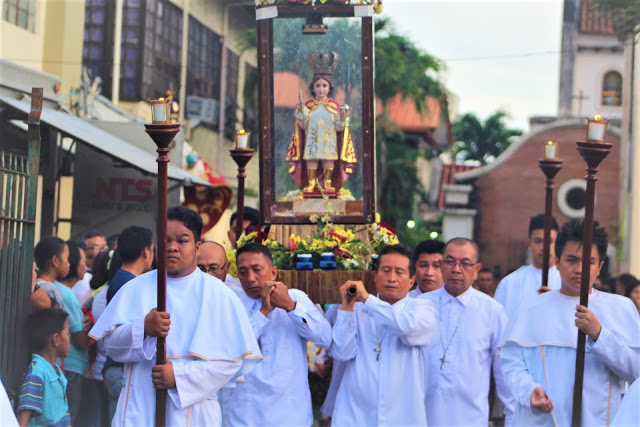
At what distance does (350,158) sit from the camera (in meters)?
9.75

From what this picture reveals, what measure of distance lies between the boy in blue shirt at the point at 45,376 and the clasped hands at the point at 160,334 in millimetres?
1277

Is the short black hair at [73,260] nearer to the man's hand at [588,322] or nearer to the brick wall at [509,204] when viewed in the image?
the man's hand at [588,322]

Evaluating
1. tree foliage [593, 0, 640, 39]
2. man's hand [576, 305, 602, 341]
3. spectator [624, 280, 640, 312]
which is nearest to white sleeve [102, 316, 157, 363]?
man's hand [576, 305, 602, 341]

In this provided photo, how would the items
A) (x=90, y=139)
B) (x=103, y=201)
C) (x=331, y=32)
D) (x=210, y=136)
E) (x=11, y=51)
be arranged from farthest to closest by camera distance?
(x=210, y=136) → (x=11, y=51) → (x=103, y=201) → (x=90, y=139) → (x=331, y=32)

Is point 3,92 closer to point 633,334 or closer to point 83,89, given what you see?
point 83,89

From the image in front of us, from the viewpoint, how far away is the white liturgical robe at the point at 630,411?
4.21m

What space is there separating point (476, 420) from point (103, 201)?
25.1 feet

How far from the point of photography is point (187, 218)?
6.06m

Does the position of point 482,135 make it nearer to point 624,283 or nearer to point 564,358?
point 624,283

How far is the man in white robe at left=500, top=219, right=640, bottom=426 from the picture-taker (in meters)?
6.11

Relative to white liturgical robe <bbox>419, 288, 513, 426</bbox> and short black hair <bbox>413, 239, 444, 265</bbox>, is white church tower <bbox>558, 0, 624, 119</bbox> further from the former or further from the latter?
white liturgical robe <bbox>419, 288, 513, 426</bbox>

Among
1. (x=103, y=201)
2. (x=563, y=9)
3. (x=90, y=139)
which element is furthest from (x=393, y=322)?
(x=563, y=9)

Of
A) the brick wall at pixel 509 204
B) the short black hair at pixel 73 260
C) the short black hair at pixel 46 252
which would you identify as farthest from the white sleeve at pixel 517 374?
the brick wall at pixel 509 204

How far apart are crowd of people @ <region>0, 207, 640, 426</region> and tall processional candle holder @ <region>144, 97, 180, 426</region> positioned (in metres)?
0.06
